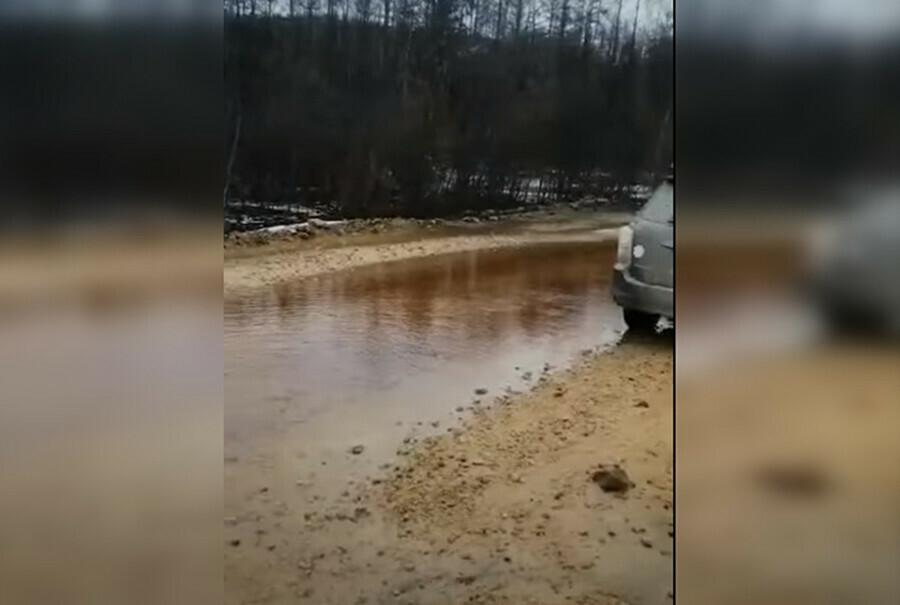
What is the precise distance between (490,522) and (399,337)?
471mm

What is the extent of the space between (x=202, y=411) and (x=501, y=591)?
796 millimetres

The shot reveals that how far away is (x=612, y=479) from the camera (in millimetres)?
2092

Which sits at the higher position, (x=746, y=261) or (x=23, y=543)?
(x=746, y=261)

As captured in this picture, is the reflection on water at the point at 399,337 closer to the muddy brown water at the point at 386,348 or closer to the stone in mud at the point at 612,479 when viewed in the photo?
the muddy brown water at the point at 386,348

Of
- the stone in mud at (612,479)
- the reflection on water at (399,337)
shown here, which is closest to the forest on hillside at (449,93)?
the reflection on water at (399,337)

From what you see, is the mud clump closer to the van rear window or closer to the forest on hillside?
the van rear window

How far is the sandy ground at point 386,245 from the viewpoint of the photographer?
2.09 meters

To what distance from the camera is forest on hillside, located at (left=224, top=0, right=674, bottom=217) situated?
6.78ft

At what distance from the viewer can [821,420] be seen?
7.06 ft

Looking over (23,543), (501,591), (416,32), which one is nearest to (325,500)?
(501,591)

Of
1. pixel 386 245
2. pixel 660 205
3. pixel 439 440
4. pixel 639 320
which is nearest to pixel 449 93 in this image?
pixel 386 245

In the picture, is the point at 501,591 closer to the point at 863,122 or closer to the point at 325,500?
the point at 325,500

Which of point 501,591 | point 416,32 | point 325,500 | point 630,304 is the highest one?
point 416,32

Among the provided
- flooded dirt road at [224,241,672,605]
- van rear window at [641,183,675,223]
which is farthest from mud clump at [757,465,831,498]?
van rear window at [641,183,675,223]
